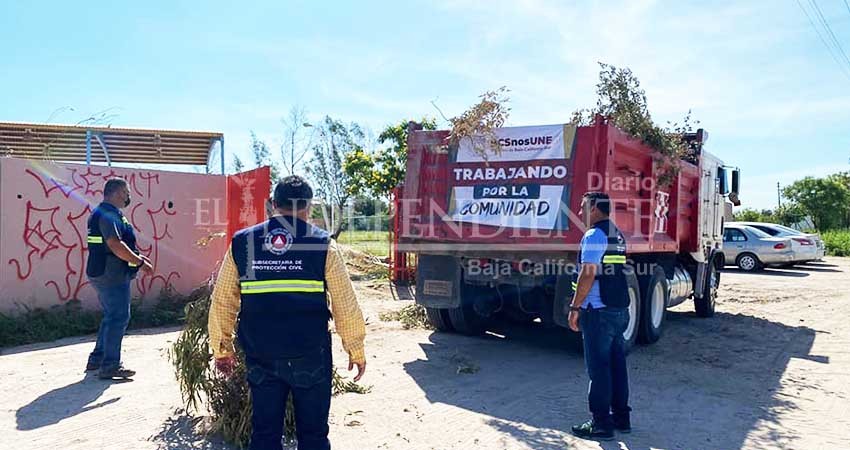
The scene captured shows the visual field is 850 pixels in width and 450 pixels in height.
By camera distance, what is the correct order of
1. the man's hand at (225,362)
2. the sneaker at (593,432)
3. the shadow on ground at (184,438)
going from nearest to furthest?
the man's hand at (225,362), the shadow on ground at (184,438), the sneaker at (593,432)

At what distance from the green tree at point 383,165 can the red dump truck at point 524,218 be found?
9.36m

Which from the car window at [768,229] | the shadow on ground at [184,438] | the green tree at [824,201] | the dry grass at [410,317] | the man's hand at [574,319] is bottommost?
the shadow on ground at [184,438]

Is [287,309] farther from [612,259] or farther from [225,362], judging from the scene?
[612,259]

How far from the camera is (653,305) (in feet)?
25.0

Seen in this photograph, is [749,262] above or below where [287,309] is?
below

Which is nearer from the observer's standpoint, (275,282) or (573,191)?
(275,282)

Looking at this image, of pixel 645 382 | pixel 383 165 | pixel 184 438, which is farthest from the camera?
pixel 383 165

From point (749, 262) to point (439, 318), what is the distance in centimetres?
1402

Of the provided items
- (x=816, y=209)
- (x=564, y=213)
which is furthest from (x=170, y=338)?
(x=816, y=209)

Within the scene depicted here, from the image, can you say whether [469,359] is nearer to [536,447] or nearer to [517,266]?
[517,266]

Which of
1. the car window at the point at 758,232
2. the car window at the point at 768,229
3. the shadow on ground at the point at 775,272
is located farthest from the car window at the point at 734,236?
the shadow on ground at the point at 775,272

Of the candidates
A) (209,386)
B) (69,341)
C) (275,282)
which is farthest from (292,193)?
(69,341)

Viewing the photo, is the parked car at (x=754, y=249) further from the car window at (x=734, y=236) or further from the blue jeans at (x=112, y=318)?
the blue jeans at (x=112, y=318)

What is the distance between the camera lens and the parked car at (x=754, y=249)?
17.8 metres
